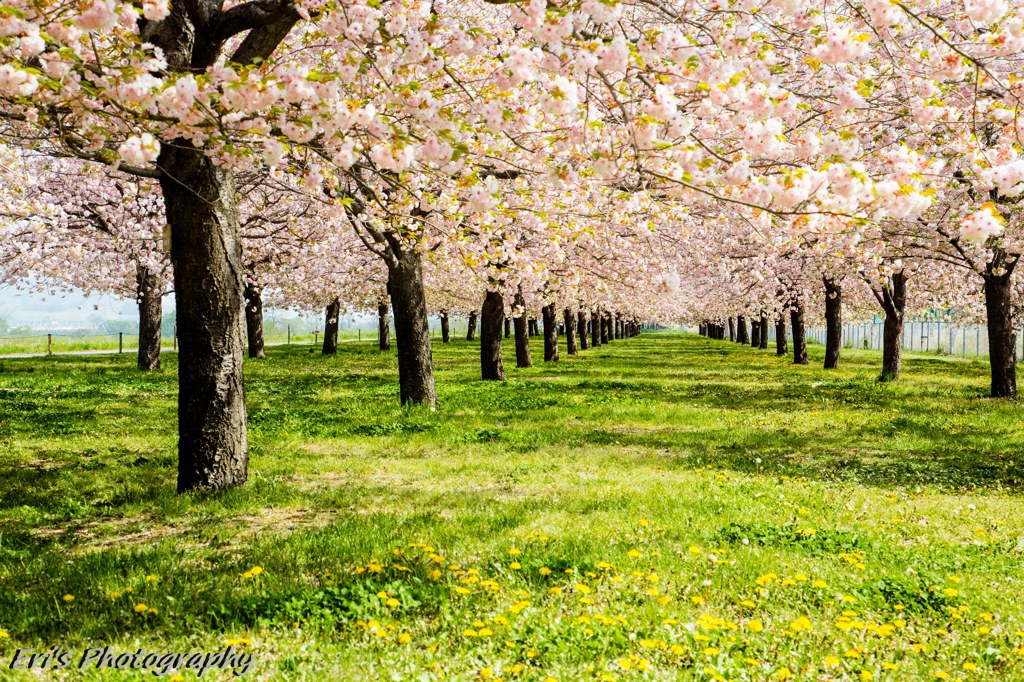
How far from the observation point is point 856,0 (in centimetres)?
707

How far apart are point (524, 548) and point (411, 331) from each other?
9275mm

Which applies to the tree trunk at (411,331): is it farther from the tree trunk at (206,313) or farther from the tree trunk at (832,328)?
the tree trunk at (832,328)

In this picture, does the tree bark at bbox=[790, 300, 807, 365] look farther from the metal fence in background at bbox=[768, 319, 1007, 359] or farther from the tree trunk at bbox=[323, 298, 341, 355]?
the tree trunk at bbox=[323, 298, 341, 355]

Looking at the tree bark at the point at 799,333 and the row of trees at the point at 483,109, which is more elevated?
the row of trees at the point at 483,109

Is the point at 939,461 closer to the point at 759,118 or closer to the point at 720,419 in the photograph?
the point at 720,419

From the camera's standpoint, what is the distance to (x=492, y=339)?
21.9m

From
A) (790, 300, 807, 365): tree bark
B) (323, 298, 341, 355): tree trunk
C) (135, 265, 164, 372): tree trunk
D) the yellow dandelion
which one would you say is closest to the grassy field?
the yellow dandelion

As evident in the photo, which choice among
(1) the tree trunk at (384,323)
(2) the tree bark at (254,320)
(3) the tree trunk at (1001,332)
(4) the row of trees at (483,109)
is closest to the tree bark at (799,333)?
(3) the tree trunk at (1001,332)

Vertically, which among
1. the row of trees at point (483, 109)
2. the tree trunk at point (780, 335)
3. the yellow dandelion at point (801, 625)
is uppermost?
the row of trees at point (483, 109)

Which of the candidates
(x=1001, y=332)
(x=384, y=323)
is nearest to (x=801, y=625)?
(x=1001, y=332)

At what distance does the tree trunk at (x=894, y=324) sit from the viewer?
77.9 ft

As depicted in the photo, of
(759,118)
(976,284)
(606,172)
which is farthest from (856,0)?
(976,284)

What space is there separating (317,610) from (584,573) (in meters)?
2.08

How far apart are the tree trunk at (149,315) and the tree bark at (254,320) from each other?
7.35 metres
